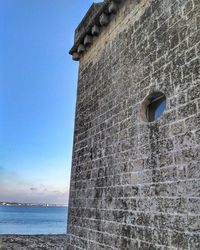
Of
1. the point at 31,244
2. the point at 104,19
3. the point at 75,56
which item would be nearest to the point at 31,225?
the point at 31,244

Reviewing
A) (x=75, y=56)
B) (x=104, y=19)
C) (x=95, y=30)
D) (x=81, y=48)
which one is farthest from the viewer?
(x=75, y=56)

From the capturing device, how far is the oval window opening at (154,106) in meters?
4.13

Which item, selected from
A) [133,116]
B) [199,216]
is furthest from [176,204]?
[133,116]

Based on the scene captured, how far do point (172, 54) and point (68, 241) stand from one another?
188 inches

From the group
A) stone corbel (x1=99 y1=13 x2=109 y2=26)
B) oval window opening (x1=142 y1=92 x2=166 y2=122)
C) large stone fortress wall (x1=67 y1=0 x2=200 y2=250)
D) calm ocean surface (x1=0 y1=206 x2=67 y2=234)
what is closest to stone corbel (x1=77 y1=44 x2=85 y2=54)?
large stone fortress wall (x1=67 y1=0 x2=200 y2=250)

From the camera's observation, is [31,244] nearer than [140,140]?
No

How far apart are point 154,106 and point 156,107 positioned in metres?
0.05

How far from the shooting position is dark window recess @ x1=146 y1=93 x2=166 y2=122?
162 inches

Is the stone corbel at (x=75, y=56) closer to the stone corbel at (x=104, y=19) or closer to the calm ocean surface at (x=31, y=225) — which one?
the stone corbel at (x=104, y=19)

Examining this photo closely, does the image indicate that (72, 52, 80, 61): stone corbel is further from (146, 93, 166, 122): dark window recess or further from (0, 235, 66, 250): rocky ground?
(0, 235, 66, 250): rocky ground

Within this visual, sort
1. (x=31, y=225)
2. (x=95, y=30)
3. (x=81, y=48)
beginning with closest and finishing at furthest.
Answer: (x=95, y=30) < (x=81, y=48) < (x=31, y=225)

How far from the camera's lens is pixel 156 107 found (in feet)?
14.0

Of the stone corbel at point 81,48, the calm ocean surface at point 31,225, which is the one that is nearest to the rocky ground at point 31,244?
the stone corbel at point 81,48

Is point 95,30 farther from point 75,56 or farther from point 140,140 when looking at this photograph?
point 140,140
